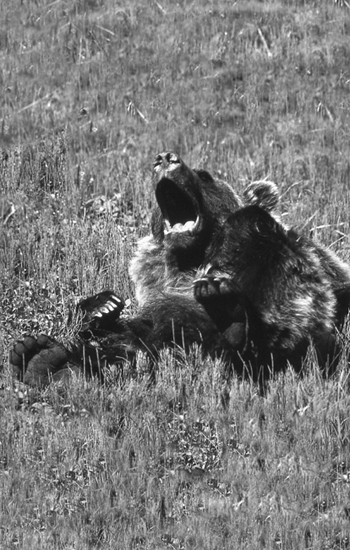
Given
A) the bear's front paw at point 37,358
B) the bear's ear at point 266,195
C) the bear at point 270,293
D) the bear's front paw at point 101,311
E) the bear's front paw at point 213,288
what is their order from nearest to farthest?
the bear's front paw at point 37,358, the bear's front paw at point 213,288, the bear at point 270,293, the bear's front paw at point 101,311, the bear's ear at point 266,195

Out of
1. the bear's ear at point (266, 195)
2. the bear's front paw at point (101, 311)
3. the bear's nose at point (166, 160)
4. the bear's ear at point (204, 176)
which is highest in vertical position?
the bear's nose at point (166, 160)

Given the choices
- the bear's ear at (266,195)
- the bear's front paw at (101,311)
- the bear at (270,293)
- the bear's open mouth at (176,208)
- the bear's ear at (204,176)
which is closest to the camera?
the bear at (270,293)

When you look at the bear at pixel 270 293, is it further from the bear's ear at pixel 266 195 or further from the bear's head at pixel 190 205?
the bear's ear at pixel 266 195

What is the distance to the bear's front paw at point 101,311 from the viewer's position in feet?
24.2

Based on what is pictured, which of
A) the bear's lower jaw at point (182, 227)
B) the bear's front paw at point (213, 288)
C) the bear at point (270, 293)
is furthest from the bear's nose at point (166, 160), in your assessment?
the bear's front paw at point (213, 288)

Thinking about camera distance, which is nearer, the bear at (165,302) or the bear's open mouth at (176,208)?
the bear at (165,302)

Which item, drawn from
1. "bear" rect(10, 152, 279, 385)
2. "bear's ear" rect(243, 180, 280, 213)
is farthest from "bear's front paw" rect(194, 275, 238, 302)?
"bear's ear" rect(243, 180, 280, 213)

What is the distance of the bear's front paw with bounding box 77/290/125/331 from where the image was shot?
7.37 metres

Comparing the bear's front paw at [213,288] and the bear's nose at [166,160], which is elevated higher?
the bear's nose at [166,160]

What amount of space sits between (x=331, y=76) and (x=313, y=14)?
1.68m

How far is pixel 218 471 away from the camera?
18.2 ft

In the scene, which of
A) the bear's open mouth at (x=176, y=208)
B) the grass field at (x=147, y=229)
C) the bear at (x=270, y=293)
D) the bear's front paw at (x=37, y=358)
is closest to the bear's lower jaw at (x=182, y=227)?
the bear's open mouth at (x=176, y=208)

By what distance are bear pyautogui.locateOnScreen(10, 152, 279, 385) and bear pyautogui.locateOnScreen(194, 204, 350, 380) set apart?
0.14m

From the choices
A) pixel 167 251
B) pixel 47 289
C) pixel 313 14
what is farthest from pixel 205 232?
pixel 313 14
